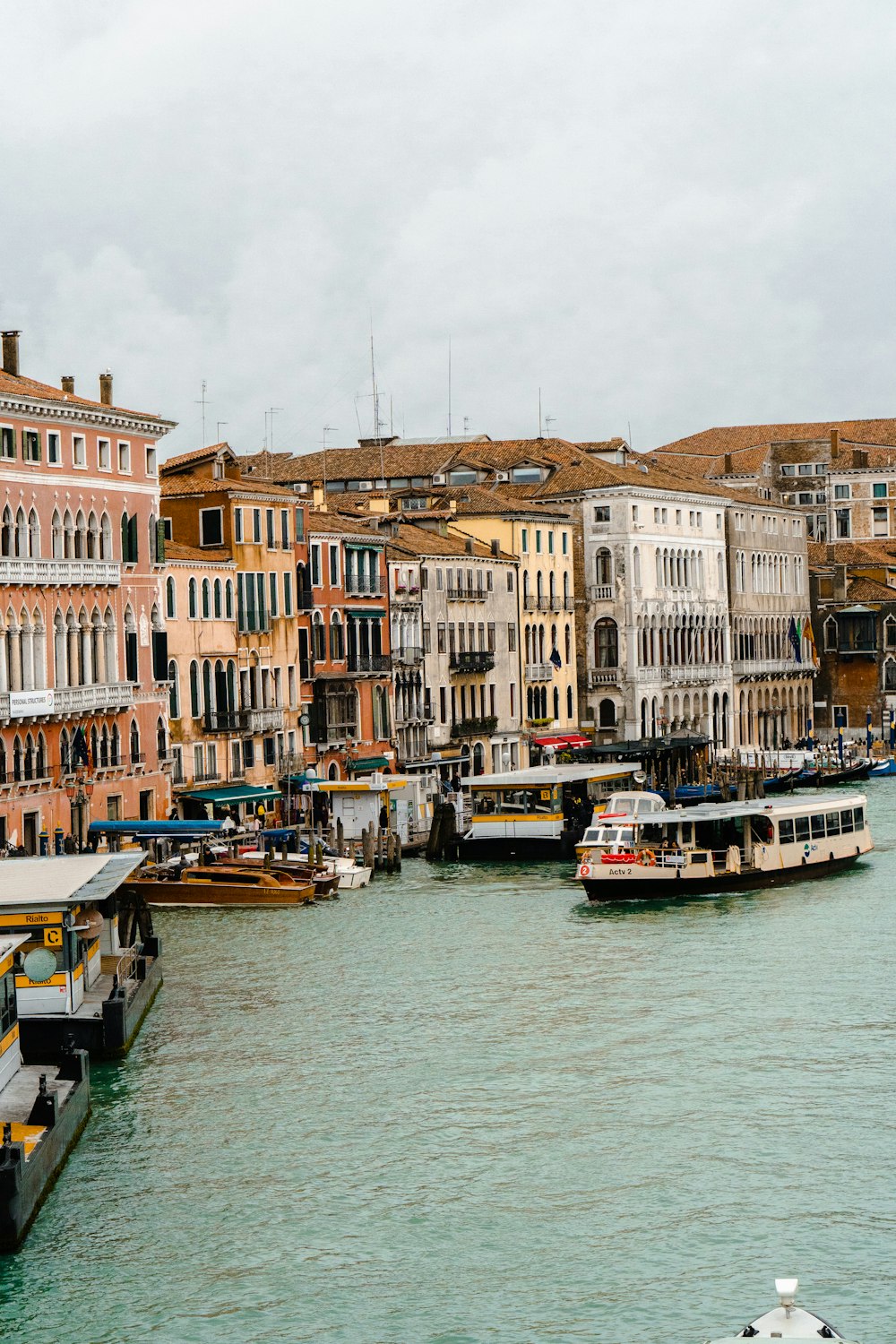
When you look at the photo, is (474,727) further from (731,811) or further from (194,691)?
(731,811)

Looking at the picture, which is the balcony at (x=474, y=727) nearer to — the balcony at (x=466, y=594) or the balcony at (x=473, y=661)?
the balcony at (x=473, y=661)

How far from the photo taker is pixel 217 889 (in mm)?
40594

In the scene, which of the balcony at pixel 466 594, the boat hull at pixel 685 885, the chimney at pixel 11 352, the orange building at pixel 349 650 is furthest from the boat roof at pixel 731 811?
the balcony at pixel 466 594

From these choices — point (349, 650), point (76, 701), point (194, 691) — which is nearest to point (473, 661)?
point (349, 650)

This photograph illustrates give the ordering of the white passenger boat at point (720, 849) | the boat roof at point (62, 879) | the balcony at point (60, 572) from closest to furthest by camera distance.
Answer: the boat roof at point (62, 879), the white passenger boat at point (720, 849), the balcony at point (60, 572)

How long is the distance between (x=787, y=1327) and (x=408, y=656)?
47614 millimetres

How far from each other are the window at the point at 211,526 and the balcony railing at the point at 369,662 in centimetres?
608

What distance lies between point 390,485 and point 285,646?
63.2 ft

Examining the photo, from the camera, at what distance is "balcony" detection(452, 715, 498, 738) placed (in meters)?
64.6

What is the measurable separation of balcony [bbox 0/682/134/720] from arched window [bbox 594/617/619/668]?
95.7 ft

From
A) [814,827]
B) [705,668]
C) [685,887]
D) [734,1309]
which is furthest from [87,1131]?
[705,668]

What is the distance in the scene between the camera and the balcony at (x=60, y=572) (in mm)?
44188

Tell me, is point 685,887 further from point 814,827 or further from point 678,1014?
point 678,1014

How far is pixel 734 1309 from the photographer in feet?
58.4
